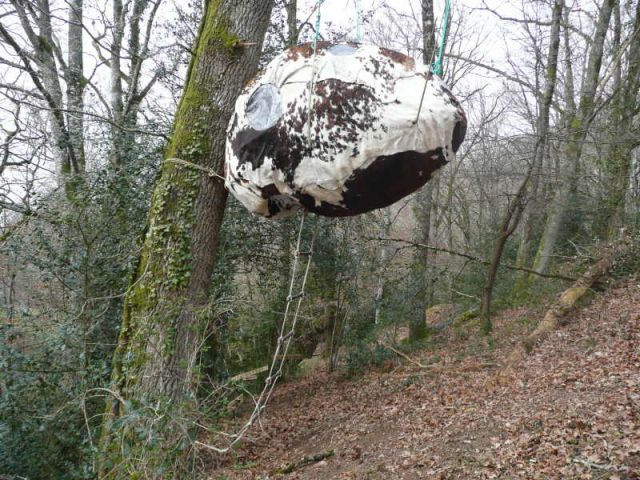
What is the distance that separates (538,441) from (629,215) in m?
8.48

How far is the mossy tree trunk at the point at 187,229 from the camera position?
321 centimetres

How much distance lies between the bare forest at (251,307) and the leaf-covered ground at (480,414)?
0.11 ft

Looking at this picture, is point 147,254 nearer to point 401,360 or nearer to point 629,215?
point 401,360

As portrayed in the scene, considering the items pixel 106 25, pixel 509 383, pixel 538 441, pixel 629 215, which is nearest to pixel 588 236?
pixel 629 215

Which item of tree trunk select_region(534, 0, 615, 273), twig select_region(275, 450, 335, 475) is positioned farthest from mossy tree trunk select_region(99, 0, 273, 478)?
tree trunk select_region(534, 0, 615, 273)

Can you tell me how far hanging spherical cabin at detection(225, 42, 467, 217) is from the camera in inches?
83.9

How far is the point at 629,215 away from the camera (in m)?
10.6

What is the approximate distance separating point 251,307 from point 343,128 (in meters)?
5.01

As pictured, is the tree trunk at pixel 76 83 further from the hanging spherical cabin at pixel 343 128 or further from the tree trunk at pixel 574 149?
the tree trunk at pixel 574 149

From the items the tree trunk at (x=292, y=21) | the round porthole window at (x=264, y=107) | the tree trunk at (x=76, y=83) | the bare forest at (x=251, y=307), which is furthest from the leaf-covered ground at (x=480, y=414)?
the tree trunk at (x=292, y=21)

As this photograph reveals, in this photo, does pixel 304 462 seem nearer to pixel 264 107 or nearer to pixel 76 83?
pixel 264 107

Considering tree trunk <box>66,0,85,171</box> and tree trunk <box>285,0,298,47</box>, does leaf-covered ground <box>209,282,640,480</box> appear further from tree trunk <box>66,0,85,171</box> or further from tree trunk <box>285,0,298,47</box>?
tree trunk <box>285,0,298,47</box>

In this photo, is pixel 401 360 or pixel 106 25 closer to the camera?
pixel 106 25

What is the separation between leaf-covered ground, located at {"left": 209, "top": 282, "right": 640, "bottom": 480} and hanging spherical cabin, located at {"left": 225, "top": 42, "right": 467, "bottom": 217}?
1.61m
